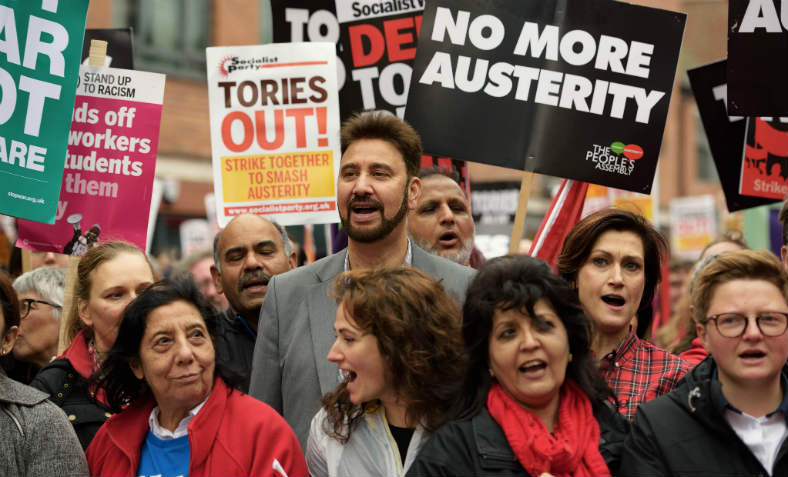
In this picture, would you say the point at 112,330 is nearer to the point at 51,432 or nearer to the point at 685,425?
the point at 51,432

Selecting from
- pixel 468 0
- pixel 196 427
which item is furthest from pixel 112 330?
pixel 468 0

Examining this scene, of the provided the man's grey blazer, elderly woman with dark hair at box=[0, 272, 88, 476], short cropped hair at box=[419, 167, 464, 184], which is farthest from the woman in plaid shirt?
elderly woman with dark hair at box=[0, 272, 88, 476]

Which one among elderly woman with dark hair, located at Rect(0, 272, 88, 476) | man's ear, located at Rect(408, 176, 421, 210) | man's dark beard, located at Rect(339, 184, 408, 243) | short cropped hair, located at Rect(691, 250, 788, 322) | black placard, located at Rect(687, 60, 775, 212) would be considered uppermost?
black placard, located at Rect(687, 60, 775, 212)

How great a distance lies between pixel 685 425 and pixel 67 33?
3515 mm

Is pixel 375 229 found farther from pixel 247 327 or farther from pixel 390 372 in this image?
Answer: pixel 247 327

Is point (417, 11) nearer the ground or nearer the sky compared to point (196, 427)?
nearer the sky

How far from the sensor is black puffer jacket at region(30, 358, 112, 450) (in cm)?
439

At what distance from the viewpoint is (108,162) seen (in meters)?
5.84

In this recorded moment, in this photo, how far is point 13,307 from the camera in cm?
409

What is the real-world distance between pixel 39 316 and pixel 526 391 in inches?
124

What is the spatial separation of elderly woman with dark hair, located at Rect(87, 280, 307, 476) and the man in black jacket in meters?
1.35

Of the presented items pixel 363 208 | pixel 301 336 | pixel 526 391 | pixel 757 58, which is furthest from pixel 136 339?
pixel 757 58

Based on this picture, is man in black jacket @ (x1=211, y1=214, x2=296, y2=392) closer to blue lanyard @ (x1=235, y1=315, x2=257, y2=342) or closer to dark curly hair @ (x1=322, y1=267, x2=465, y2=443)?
→ blue lanyard @ (x1=235, y1=315, x2=257, y2=342)

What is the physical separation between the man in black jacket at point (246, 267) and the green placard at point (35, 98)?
929mm
